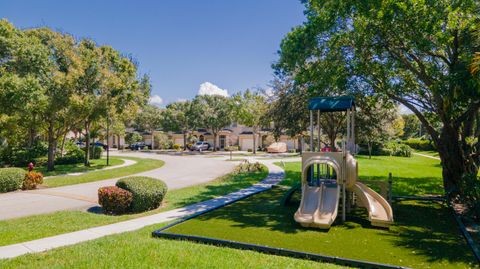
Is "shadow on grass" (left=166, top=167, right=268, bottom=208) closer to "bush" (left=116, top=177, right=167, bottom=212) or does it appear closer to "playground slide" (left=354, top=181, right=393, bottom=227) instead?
"bush" (left=116, top=177, right=167, bottom=212)

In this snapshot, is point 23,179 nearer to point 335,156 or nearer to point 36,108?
point 36,108

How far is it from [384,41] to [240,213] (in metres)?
7.81

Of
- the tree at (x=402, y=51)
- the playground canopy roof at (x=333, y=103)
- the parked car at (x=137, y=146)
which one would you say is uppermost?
the tree at (x=402, y=51)

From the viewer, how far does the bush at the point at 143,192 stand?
10.1m

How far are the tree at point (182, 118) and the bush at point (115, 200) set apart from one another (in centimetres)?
3768

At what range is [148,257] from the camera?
598cm

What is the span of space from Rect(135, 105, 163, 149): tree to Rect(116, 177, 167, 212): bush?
140 ft

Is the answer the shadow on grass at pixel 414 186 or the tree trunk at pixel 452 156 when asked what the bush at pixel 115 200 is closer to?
the shadow on grass at pixel 414 186

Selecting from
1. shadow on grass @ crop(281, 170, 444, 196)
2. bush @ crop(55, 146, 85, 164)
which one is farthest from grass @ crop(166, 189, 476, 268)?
bush @ crop(55, 146, 85, 164)

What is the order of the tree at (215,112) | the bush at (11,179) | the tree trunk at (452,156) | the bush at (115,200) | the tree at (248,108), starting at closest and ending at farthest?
the bush at (115,200)
the tree trunk at (452,156)
the bush at (11,179)
the tree at (248,108)
the tree at (215,112)

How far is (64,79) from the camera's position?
1941 cm

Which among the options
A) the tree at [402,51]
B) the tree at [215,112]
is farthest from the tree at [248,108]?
the tree at [402,51]

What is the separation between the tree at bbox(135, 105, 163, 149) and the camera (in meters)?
53.9

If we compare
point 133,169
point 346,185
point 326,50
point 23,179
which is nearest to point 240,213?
point 346,185
